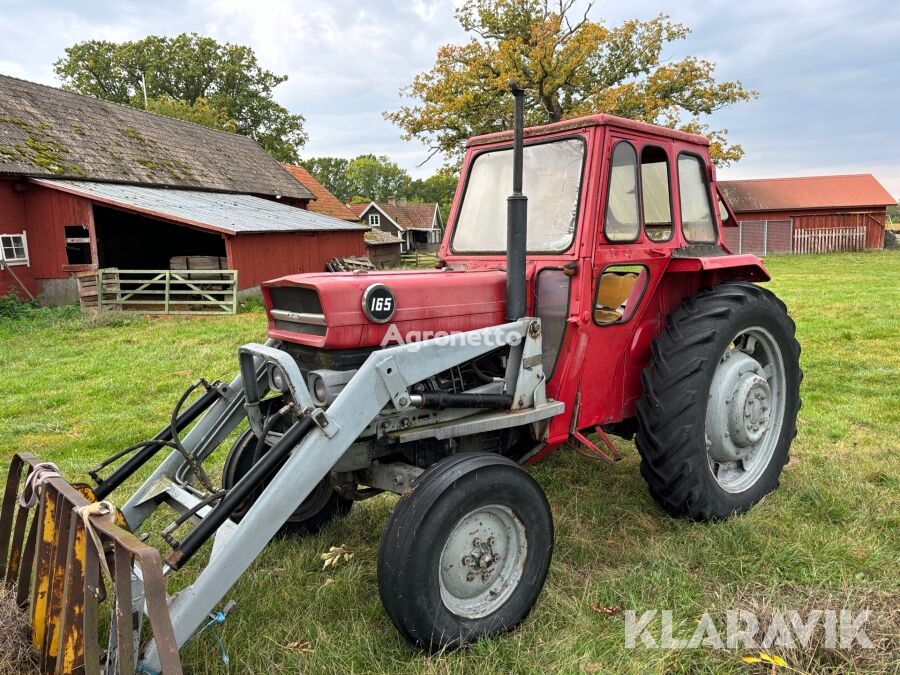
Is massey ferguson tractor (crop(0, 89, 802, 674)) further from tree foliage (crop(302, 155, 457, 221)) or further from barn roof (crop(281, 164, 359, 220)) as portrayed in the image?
tree foliage (crop(302, 155, 457, 221))

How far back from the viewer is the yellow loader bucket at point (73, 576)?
2.02 m

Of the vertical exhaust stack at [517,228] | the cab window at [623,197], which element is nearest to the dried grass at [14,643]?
the vertical exhaust stack at [517,228]

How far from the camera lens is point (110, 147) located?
56.3 feet

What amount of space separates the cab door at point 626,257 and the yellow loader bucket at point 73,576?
2.16 m

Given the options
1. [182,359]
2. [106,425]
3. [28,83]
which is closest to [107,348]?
[182,359]

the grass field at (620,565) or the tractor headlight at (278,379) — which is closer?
the grass field at (620,565)

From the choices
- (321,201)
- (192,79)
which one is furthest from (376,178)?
(321,201)

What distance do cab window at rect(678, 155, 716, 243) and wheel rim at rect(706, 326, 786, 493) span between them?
0.68 meters

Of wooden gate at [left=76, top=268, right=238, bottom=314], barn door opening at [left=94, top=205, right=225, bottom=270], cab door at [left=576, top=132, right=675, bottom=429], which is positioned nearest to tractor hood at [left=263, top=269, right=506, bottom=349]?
cab door at [left=576, top=132, right=675, bottom=429]

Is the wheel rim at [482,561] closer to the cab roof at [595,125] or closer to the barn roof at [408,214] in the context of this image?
the cab roof at [595,125]

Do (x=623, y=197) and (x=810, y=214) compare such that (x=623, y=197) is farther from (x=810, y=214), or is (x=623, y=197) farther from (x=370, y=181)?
(x=370, y=181)

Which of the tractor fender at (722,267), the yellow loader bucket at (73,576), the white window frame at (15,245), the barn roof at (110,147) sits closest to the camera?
the yellow loader bucket at (73,576)

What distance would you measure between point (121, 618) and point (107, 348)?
8595 millimetres

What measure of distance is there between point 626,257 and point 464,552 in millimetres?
1745
